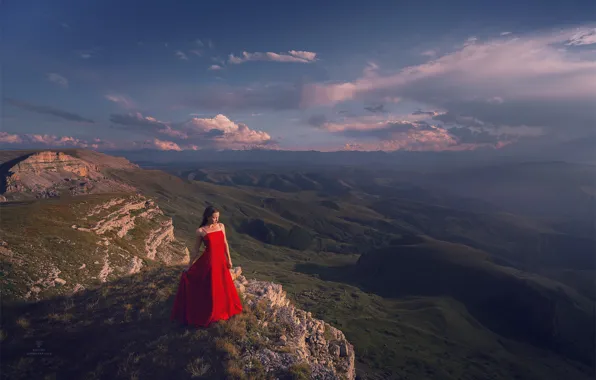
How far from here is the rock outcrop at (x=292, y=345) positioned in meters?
14.4

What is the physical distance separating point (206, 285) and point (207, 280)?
0.81 feet

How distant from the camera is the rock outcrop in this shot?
47.1 feet

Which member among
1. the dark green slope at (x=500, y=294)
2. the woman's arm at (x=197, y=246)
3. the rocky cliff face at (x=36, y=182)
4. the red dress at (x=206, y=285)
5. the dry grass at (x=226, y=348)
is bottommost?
the dark green slope at (x=500, y=294)

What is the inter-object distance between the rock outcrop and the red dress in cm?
283

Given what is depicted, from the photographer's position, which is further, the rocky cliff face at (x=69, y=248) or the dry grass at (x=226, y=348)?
the rocky cliff face at (x=69, y=248)

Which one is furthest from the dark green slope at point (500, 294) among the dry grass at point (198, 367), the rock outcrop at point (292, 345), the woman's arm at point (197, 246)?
the dry grass at point (198, 367)

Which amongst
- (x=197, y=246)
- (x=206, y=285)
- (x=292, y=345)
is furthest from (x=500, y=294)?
(x=197, y=246)

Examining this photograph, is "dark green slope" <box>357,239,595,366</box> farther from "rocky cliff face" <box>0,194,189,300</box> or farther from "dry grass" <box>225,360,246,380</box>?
"dry grass" <box>225,360,246,380</box>

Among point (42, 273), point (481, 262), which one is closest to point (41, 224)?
point (42, 273)

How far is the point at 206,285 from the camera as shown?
15.0 m

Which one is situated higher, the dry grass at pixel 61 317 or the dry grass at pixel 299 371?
the dry grass at pixel 61 317

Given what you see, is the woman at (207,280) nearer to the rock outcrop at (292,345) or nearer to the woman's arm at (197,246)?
the woman's arm at (197,246)

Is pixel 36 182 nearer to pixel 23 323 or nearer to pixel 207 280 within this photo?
pixel 23 323

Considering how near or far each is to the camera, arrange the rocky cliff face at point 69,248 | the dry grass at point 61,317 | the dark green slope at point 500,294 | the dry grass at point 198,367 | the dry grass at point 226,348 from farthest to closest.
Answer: the dark green slope at point 500,294
the rocky cliff face at point 69,248
the dry grass at point 61,317
the dry grass at point 226,348
the dry grass at point 198,367
